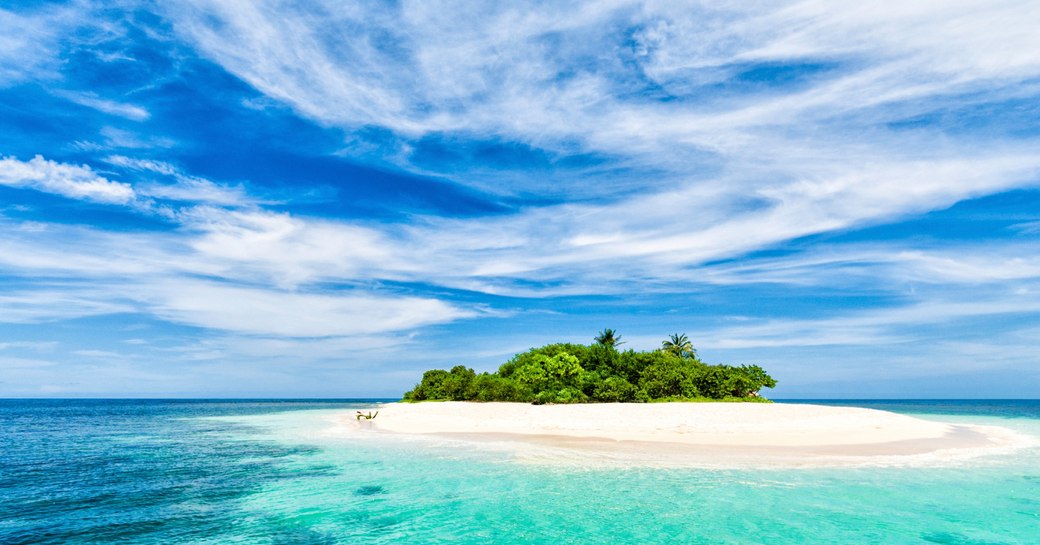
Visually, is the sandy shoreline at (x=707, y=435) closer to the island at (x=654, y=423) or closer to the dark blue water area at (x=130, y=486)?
the island at (x=654, y=423)

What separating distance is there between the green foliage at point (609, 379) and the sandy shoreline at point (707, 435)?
643 cm

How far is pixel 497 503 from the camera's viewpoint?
58.3 feet

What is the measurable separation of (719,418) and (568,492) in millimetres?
21787

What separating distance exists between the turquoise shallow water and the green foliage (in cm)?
2453

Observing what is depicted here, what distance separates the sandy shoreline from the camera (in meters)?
25.8

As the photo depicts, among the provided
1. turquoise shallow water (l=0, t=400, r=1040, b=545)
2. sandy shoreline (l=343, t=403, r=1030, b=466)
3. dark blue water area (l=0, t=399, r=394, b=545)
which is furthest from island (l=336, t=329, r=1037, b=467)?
dark blue water area (l=0, t=399, r=394, b=545)

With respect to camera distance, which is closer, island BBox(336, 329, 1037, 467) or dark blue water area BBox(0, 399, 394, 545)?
dark blue water area BBox(0, 399, 394, 545)

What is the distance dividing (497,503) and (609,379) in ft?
114

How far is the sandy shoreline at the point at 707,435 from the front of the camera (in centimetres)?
2578

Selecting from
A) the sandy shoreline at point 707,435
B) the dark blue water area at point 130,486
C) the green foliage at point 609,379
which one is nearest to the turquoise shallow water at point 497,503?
the dark blue water area at point 130,486

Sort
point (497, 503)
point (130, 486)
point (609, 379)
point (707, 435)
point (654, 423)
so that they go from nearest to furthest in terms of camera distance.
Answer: point (497, 503) → point (130, 486) → point (707, 435) → point (654, 423) → point (609, 379)

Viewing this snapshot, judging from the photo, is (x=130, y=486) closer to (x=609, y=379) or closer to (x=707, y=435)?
(x=707, y=435)

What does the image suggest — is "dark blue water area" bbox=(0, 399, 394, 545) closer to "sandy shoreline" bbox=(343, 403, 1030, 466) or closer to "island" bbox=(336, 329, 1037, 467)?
"island" bbox=(336, 329, 1037, 467)

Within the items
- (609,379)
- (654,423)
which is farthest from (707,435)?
(609,379)
